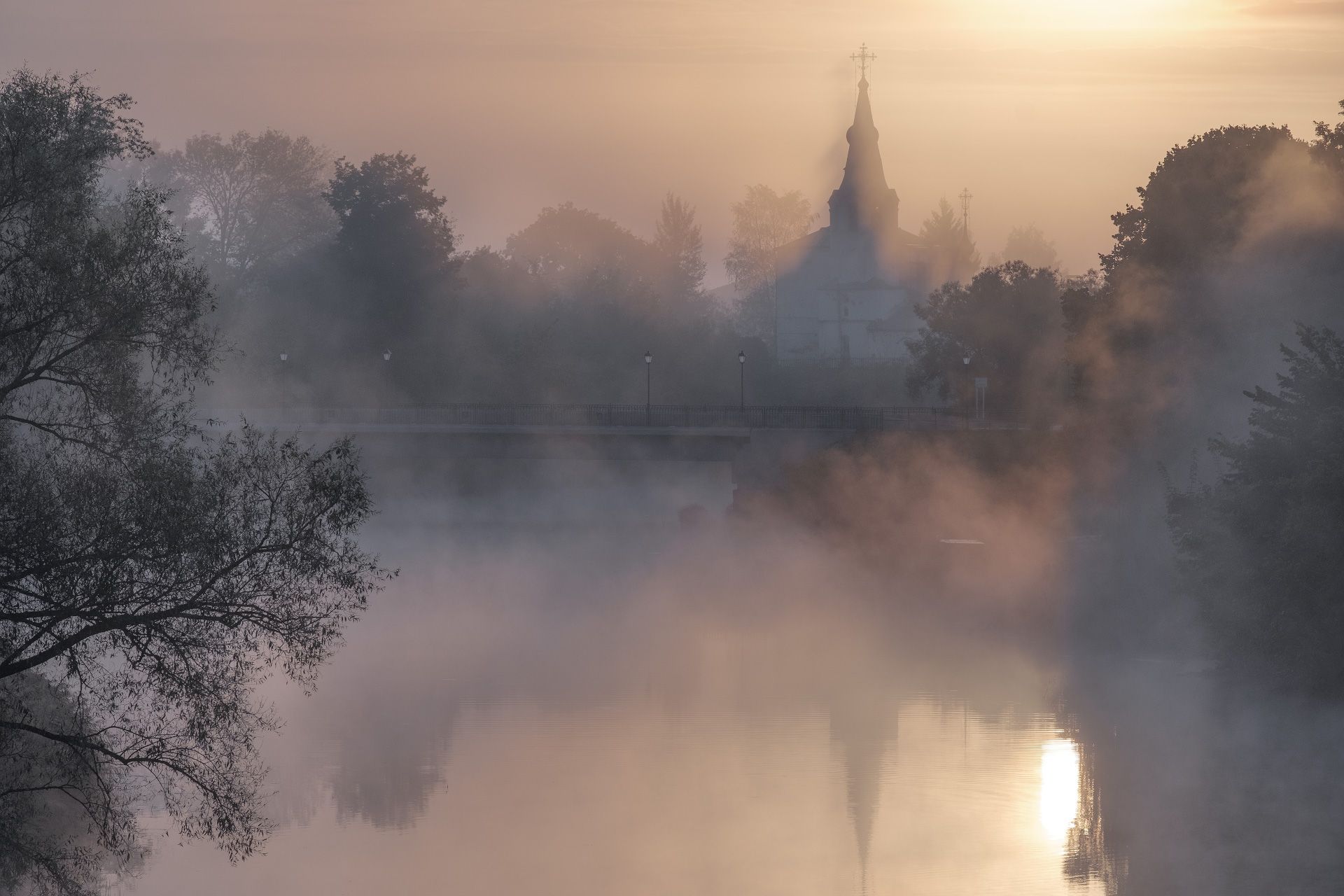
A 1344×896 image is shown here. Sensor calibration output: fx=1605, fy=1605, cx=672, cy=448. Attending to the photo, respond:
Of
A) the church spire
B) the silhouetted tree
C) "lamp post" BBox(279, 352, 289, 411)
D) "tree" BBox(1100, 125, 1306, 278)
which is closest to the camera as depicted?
the silhouetted tree

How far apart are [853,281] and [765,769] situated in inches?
4792

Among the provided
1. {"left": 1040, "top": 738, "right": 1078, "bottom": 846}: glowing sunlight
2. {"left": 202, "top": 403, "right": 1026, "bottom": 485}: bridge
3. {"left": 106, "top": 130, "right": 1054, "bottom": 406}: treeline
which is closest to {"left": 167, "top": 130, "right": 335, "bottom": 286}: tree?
{"left": 106, "top": 130, "right": 1054, "bottom": 406}: treeline

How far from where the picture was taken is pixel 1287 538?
32.1m

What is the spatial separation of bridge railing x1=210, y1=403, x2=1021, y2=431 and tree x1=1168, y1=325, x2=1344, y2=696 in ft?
121

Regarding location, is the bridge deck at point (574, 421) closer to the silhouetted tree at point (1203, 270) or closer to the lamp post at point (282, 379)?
the lamp post at point (282, 379)

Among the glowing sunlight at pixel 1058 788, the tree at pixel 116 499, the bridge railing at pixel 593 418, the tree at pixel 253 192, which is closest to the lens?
the tree at pixel 116 499

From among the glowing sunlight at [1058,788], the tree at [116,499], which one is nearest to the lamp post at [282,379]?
the glowing sunlight at [1058,788]

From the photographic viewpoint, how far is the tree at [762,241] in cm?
15750

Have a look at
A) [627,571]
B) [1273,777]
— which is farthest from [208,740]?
[627,571]

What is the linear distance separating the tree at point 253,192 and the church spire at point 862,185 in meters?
48.4

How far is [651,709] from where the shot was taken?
3478cm

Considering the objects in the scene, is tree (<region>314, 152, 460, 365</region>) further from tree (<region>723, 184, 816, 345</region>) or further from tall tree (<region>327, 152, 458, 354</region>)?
tree (<region>723, 184, 816, 345</region>)

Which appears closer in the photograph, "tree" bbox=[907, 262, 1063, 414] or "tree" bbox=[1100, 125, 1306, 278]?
"tree" bbox=[1100, 125, 1306, 278]

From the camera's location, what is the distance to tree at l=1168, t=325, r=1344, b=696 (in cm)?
3178
